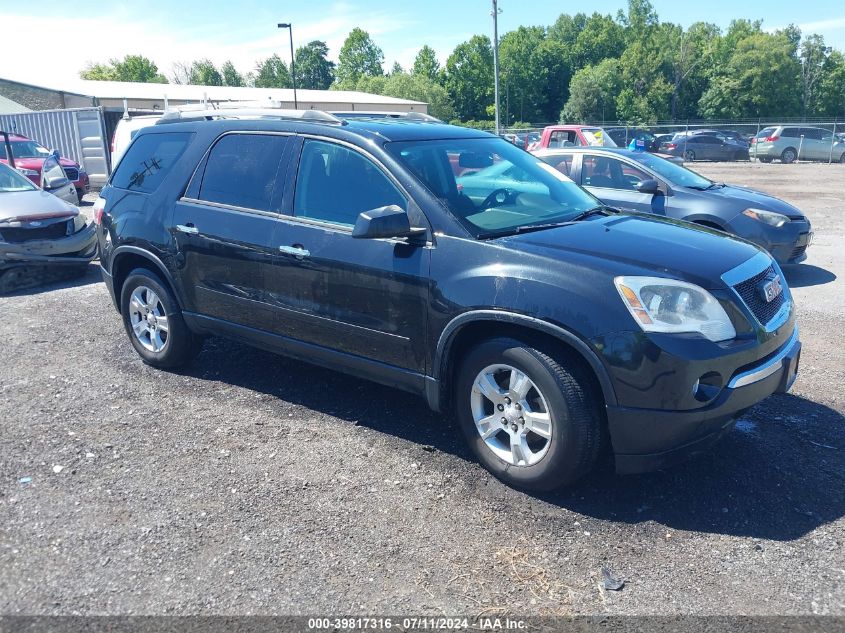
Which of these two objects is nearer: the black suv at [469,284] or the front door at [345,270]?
the black suv at [469,284]

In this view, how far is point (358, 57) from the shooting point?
118 m

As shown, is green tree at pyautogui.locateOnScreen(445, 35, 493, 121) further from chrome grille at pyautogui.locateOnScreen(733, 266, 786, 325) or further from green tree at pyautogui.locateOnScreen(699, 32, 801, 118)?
chrome grille at pyautogui.locateOnScreen(733, 266, 786, 325)

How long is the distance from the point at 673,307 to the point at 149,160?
414cm

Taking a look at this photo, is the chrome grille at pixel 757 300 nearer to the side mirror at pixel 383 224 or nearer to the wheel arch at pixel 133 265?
the side mirror at pixel 383 224

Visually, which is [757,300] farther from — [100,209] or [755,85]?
[755,85]

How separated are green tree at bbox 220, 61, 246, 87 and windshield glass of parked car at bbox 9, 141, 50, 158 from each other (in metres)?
108

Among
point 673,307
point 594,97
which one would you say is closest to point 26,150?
point 673,307

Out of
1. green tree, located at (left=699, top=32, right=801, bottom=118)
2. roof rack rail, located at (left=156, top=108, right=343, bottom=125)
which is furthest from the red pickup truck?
green tree, located at (left=699, top=32, right=801, bottom=118)

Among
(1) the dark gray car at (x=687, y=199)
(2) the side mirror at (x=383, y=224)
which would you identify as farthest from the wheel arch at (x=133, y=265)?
(1) the dark gray car at (x=687, y=199)

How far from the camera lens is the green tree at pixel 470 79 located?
296 feet

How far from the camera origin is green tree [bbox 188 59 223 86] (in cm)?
11638

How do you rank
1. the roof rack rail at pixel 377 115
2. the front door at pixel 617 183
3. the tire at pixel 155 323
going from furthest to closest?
the front door at pixel 617 183 → the tire at pixel 155 323 → the roof rack rail at pixel 377 115

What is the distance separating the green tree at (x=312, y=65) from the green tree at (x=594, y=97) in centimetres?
5594

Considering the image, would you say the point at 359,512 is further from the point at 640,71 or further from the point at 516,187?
the point at 640,71
